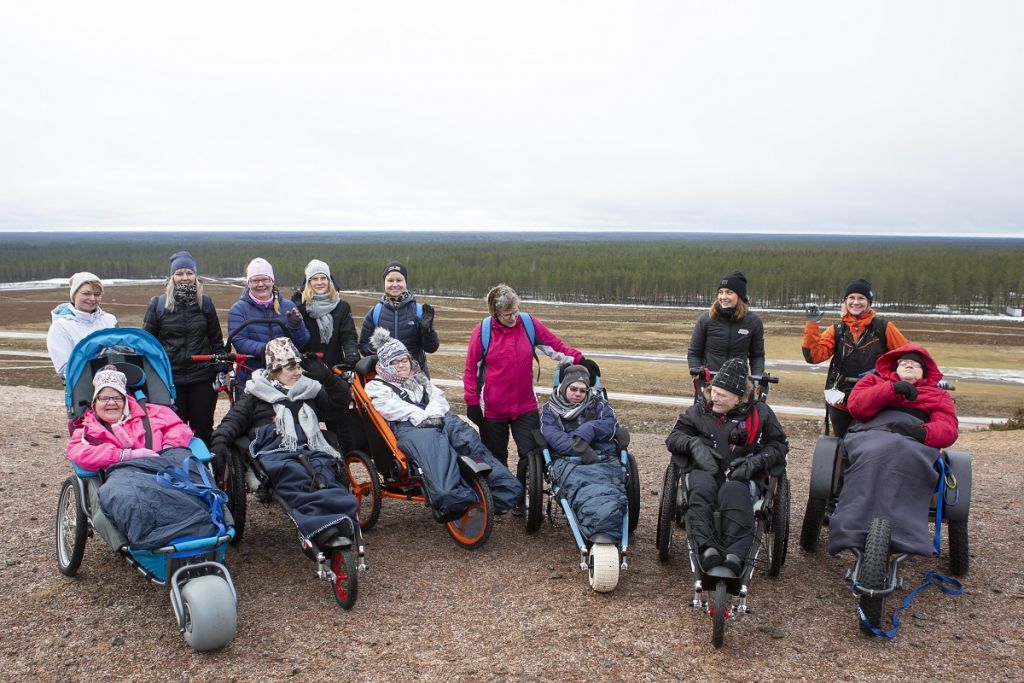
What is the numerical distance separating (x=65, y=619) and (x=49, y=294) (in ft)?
258

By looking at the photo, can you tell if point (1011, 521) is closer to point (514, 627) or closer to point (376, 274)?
point (514, 627)

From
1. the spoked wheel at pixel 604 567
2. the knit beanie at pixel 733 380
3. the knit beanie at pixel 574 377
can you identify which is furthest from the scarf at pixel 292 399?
the knit beanie at pixel 733 380

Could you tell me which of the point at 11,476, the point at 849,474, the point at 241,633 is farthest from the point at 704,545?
the point at 11,476

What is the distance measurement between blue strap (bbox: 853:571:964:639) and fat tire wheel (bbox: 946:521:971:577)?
116 mm

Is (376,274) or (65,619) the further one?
(376,274)

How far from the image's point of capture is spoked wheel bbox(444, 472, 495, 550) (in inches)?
209

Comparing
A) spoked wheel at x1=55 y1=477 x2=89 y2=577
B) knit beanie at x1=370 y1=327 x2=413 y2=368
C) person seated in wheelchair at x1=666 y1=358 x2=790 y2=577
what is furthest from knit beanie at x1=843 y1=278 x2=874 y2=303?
spoked wheel at x1=55 y1=477 x2=89 y2=577

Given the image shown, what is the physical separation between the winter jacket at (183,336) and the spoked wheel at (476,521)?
2430mm

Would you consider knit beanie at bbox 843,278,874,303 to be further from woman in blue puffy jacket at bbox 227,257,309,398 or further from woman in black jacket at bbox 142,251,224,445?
woman in black jacket at bbox 142,251,224,445

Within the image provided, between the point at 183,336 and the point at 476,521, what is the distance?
285 cm

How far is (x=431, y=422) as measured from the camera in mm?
5641

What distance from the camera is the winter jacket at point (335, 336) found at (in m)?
6.57

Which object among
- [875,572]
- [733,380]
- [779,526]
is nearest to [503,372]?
[733,380]

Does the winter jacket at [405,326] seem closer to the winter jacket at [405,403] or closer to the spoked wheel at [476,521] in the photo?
the winter jacket at [405,403]
